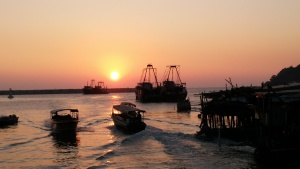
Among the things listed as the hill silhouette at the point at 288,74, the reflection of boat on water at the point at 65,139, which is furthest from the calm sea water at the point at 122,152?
the hill silhouette at the point at 288,74

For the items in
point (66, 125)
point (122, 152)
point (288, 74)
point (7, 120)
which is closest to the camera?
point (122, 152)

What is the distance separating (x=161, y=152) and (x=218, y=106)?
24.6 ft

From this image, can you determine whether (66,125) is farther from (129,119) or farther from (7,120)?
(7,120)

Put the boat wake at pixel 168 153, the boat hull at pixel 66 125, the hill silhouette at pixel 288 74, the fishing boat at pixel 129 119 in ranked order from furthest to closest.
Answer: the hill silhouette at pixel 288 74
the boat hull at pixel 66 125
the fishing boat at pixel 129 119
the boat wake at pixel 168 153

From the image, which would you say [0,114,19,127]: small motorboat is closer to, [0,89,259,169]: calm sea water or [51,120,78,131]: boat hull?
[0,89,259,169]: calm sea water

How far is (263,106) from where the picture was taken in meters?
24.4

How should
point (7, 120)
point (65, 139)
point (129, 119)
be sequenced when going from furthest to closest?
1. point (7, 120)
2. point (129, 119)
3. point (65, 139)

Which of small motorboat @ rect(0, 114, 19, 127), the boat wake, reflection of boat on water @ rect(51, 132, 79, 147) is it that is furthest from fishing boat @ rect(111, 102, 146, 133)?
small motorboat @ rect(0, 114, 19, 127)

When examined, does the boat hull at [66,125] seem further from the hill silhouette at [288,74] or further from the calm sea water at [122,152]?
the hill silhouette at [288,74]

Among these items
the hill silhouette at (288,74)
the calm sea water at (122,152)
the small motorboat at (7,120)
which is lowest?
the calm sea water at (122,152)

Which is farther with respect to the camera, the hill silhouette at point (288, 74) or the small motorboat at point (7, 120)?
the hill silhouette at point (288, 74)

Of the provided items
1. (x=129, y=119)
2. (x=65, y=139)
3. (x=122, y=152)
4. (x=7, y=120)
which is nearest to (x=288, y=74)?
(x=129, y=119)

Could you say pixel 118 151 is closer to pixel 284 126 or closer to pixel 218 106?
pixel 218 106

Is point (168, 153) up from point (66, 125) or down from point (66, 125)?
down
